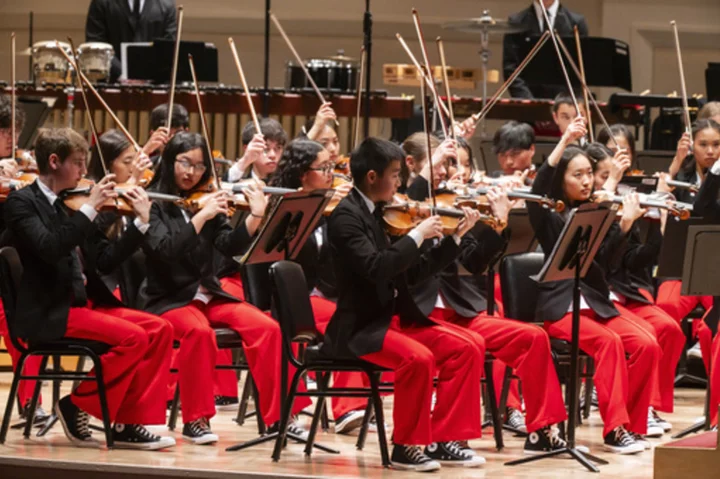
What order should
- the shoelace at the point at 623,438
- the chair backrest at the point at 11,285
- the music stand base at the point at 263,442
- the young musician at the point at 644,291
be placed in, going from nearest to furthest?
the chair backrest at the point at 11,285 → the music stand base at the point at 263,442 → the shoelace at the point at 623,438 → the young musician at the point at 644,291

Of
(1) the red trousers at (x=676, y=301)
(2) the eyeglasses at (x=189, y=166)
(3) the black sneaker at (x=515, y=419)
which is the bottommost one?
(3) the black sneaker at (x=515, y=419)

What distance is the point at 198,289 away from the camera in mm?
5145

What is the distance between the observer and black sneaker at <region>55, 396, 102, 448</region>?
4797 mm

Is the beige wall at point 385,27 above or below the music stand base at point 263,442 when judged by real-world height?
above

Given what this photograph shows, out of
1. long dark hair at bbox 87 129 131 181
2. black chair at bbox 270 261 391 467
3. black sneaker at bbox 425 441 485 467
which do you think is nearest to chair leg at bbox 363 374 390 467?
black chair at bbox 270 261 391 467

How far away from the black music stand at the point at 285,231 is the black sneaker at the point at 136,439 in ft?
0.79

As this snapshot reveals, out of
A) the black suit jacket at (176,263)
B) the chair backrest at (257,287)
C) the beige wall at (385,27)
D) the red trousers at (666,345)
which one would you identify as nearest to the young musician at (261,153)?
the chair backrest at (257,287)

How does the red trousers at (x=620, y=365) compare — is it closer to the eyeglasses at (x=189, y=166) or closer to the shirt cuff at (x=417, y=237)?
the shirt cuff at (x=417, y=237)

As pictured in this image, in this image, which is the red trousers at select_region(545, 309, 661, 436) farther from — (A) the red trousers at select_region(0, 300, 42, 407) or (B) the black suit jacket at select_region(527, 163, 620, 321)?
(A) the red trousers at select_region(0, 300, 42, 407)

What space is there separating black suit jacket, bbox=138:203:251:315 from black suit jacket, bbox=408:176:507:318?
694 mm

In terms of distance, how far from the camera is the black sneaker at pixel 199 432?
486 centimetres

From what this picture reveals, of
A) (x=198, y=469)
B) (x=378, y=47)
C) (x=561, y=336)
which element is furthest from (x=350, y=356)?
(x=378, y=47)

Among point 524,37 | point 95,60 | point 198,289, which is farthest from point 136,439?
Answer: point 524,37

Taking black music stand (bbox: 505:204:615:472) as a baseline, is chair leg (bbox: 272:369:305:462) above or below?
below
